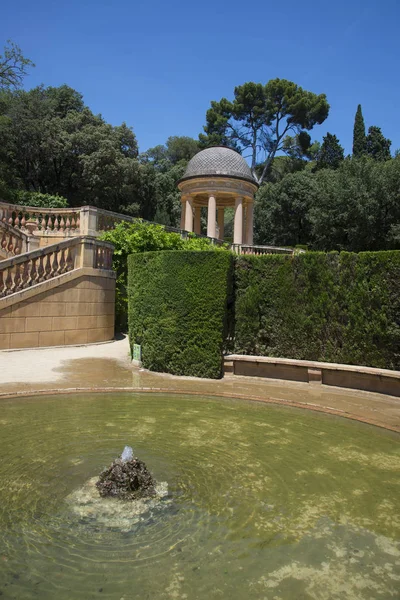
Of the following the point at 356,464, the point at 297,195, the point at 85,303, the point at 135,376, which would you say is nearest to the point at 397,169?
the point at 297,195

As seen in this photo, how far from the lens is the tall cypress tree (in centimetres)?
5266

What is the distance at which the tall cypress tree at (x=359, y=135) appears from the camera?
52.7 meters

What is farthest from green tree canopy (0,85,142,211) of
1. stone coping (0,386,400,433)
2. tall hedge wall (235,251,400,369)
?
stone coping (0,386,400,433)

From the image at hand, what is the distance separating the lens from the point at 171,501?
4.45 m

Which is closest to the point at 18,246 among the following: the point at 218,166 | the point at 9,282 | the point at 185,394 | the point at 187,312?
the point at 9,282

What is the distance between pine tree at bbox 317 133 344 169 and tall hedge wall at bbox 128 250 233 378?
48.8 meters

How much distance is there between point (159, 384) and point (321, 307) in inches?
167

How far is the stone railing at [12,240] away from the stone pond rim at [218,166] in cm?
1484

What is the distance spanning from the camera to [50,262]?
14328 millimetres

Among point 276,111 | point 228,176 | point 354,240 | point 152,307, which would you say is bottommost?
point 152,307

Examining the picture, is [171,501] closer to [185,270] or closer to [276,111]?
[185,270]

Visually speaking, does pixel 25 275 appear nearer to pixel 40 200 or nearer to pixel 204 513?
pixel 204 513

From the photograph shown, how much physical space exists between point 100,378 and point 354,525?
7.17 m

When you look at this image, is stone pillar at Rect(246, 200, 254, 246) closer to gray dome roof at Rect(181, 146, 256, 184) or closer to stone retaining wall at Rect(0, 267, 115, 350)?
gray dome roof at Rect(181, 146, 256, 184)
